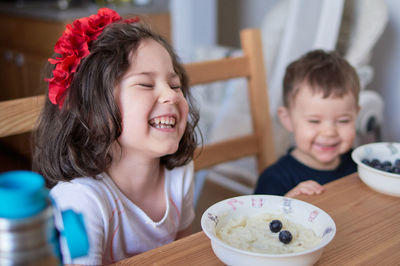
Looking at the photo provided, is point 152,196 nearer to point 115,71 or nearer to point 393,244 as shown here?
point 115,71

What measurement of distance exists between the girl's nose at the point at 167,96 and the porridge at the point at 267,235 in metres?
0.28

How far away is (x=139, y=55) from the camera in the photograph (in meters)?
0.92

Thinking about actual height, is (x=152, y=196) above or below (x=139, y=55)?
below

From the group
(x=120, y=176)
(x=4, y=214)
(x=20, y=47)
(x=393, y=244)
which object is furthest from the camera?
(x=20, y=47)

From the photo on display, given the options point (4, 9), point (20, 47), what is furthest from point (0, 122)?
point (4, 9)

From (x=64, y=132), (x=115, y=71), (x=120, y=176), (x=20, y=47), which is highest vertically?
(x=115, y=71)

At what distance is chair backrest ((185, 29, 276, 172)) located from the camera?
131 cm

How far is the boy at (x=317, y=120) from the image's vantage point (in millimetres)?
1325

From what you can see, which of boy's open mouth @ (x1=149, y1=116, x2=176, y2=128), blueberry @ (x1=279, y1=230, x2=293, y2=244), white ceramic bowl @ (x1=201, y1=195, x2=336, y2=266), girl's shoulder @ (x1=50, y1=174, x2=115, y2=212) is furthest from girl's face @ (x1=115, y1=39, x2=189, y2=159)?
blueberry @ (x1=279, y1=230, x2=293, y2=244)

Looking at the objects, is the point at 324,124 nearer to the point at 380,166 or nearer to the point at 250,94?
the point at 250,94

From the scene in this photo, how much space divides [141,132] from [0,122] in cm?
31

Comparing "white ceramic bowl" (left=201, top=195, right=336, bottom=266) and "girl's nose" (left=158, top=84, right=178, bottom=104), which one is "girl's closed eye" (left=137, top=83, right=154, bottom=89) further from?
"white ceramic bowl" (left=201, top=195, right=336, bottom=266)

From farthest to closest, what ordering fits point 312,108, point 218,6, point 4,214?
point 218,6
point 312,108
point 4,214

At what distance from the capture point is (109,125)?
0.89 metres
